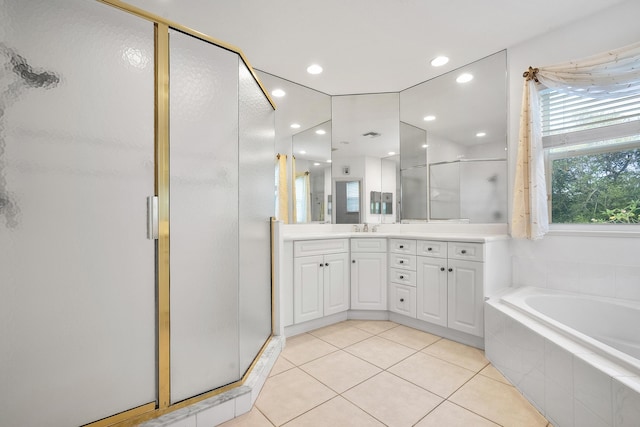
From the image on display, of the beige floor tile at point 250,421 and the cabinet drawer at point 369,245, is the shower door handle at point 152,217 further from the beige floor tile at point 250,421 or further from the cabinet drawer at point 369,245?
the cabinet drawer at point 369,245

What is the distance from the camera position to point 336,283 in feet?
8.79

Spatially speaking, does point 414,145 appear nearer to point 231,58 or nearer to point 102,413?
point 231,58

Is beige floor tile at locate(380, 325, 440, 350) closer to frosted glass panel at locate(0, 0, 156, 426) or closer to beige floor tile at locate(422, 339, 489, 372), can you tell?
beige floor tile at locate(422, 339, 489, 372)

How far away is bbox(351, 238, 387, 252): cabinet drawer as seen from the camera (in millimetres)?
2768

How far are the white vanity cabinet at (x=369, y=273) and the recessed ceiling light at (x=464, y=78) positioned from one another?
1742mm

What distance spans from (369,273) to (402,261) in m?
0.35

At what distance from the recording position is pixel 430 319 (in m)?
2.41

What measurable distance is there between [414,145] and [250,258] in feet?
7.44

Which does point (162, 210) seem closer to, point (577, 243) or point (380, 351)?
point (380, 351)

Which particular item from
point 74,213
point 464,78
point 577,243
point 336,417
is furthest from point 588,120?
point 74,213

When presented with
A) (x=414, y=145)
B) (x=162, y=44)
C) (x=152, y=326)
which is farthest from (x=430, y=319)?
(x=162, y=44)

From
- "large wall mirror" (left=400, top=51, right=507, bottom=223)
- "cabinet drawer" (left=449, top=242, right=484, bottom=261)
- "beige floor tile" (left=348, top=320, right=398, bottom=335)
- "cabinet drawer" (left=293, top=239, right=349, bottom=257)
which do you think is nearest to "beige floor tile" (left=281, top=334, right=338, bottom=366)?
"beige floor tile" (left=348, top=320, right=398, bottom=335)

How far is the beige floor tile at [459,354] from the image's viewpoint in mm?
1931

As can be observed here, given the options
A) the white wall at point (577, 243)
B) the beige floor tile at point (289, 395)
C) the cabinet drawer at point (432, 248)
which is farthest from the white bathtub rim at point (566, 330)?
the beige floor tile at point (289, 395)
